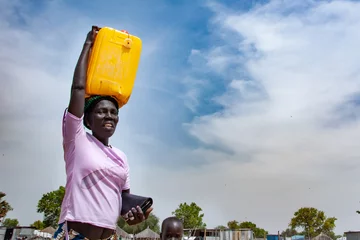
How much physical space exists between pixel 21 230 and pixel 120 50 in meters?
39.1

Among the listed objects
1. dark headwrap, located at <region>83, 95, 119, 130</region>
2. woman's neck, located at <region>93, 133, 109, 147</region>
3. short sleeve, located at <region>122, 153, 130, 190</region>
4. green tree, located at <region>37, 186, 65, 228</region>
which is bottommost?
short sleeve, located at <region>122, 153, 130, 190</region>

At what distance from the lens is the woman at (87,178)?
2322 mm

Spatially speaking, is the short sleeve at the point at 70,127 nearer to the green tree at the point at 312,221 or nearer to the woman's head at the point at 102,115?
the woman's head at the point at 102,115

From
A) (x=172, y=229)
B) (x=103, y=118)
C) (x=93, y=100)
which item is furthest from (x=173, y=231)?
(x=93, y=100)

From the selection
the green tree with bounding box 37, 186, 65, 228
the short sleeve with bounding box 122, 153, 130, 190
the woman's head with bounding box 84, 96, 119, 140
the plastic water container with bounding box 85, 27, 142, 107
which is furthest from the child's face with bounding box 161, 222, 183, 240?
the green tree with bounding box 37, 186, 65, 228

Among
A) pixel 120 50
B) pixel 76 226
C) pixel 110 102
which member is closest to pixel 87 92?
pixel 110 102

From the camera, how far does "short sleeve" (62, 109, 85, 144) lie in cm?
236

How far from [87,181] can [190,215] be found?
136 feet

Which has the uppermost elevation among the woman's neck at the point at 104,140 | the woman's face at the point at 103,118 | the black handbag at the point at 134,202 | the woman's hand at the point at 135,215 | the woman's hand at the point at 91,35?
the woman's hand at the point at 91,35

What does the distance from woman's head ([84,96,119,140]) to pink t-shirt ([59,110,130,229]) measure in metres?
0.15

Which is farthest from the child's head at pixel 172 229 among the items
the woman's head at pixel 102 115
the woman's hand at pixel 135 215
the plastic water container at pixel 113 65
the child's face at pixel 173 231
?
the plastic water container at pixel 113 65

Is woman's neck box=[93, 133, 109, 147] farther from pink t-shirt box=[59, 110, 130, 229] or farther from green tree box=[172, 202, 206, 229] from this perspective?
green tree box=[172, 202, 206, 229]

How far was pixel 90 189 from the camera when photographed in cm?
238

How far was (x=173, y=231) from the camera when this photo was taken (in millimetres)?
4152
